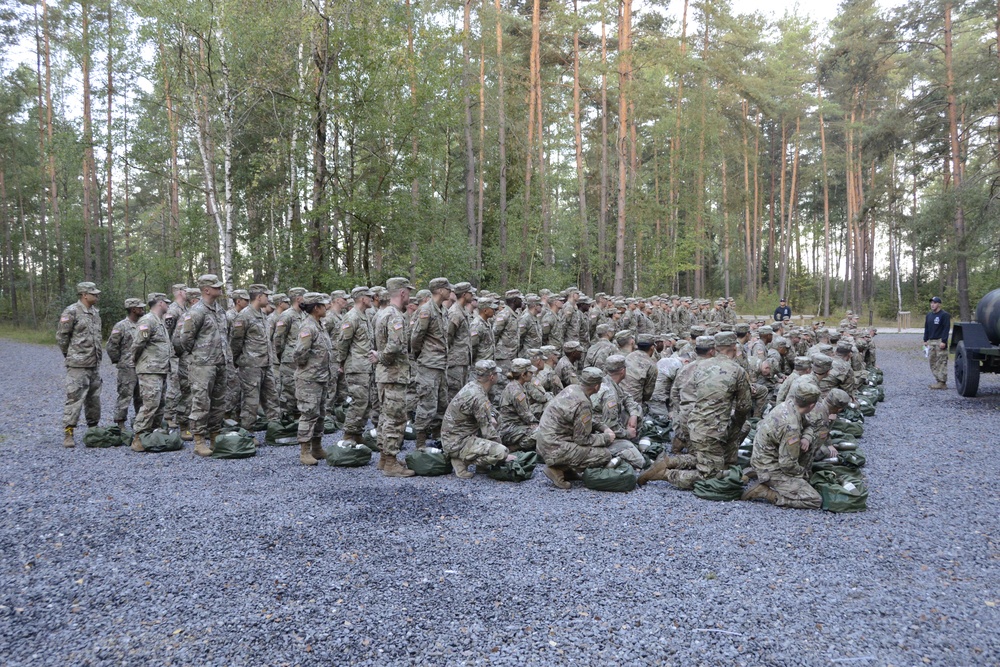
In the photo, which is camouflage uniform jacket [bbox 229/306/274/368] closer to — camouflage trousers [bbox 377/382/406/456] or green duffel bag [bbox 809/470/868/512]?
camouflage trousers [bbox 377/382/406/456]

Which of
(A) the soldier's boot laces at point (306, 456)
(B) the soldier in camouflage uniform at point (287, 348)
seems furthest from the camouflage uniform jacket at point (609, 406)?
(B) the soldier in camouflage uniform at point (287, 348)

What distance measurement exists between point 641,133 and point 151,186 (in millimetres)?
32853

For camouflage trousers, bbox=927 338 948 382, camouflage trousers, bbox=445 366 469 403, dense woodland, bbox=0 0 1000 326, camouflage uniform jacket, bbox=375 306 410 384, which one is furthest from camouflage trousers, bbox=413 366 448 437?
camouflage trousers, bbox=927 338 948 382

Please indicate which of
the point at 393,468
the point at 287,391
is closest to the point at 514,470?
the point at 393,468

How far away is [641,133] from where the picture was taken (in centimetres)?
3819

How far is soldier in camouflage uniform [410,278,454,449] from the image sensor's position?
8.00 meters

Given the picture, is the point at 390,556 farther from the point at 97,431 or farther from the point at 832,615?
the point at 97,431

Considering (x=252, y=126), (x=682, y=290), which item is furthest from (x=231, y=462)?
(x=682, y=290)

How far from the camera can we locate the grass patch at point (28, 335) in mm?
26413

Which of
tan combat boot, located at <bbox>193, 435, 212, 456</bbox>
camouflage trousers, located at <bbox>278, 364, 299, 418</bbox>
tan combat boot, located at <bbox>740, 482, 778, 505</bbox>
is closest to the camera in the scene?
tan combat boot, located at <bbox>740, 482, 778, 505</bbox>

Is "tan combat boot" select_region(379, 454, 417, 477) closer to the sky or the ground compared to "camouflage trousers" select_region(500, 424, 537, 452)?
closer to the ground

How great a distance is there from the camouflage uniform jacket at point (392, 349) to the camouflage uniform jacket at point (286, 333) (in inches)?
109

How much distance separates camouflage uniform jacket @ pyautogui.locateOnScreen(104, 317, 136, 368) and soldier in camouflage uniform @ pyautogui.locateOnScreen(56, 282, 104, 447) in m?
0.21

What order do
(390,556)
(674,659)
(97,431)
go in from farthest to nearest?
1. (97,431)
2. (390,556)
3. (674,659)
